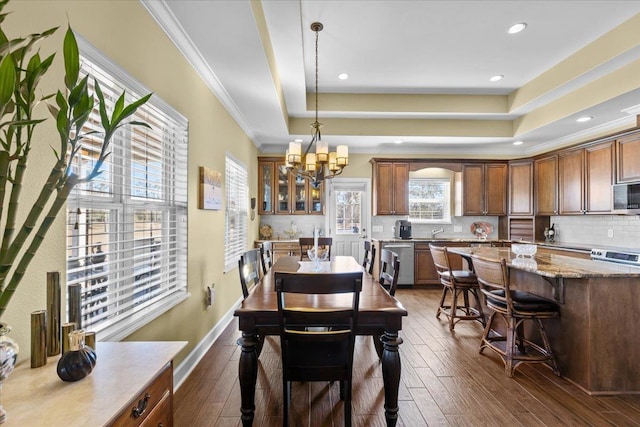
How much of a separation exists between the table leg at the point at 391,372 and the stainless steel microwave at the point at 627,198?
→ 402 cm

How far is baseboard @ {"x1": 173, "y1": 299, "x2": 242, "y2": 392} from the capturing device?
94.5 inches

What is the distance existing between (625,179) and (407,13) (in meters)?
3.61

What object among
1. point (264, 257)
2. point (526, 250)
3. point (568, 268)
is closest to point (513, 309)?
point (568, 268)

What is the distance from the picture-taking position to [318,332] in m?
1.68

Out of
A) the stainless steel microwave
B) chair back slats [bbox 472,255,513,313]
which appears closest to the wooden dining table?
chair back slats [bbox 472,255,513,313]

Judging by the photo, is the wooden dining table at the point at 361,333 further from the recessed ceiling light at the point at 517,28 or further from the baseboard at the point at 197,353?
the recessed ceiling light at the point at 517,28

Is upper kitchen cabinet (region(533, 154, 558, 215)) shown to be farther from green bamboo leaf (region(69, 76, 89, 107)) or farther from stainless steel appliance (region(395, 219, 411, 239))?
green bamboo leaf (region(69, 76, 89, 107))

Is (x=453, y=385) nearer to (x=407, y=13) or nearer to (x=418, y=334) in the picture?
(x=418, y=334)

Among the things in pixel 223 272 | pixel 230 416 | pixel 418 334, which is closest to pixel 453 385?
pixel 418 334

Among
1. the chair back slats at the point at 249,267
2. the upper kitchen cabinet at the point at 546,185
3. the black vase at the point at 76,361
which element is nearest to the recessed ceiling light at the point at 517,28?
the upper kitchen cabinet at the point at 546,185

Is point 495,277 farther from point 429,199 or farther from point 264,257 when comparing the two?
point 429,199

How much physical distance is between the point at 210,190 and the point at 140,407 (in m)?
2.30

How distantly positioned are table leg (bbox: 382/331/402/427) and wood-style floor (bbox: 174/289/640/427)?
0.71 feet

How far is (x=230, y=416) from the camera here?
2.05m
